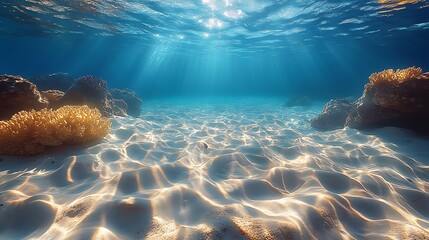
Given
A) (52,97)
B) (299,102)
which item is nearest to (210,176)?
(52,97)

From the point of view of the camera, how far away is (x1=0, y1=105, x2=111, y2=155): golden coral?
455 centimetres

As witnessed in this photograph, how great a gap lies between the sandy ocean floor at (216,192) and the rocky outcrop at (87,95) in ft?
12.2

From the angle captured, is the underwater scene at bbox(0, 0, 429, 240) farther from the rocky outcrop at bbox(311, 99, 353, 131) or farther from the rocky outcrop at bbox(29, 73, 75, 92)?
the rocky outcrop at bbox(29, 73, 75, 92)

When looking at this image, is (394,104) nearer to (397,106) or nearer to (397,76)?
(397,106)

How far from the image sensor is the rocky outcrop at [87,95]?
8539mm

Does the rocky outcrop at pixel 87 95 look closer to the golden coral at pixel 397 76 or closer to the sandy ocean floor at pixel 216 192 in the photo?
the sandy ocean floor at pixel 216 192

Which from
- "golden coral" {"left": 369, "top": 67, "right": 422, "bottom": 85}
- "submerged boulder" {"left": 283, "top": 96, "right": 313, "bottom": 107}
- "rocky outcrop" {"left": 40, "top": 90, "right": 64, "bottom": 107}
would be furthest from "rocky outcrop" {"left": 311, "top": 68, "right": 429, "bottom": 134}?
"submerged boulder" {"left": 283, "top": 96, "right": 313, "bottom": 107}

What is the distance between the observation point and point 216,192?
131 inches

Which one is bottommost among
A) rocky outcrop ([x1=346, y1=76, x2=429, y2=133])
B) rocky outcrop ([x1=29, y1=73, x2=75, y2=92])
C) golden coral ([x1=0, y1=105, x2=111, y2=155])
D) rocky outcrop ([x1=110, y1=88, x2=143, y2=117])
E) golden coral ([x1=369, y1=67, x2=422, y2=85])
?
rocky outcrop ([x1=110, y1=88, x2=143, y2=117])

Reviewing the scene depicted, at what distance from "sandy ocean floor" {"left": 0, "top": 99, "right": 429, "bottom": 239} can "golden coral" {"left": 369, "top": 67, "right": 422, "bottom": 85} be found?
2112 millimetres

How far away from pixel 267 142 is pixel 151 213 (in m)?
4.77

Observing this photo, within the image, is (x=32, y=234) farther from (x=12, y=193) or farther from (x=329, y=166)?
(x=329, y=166)

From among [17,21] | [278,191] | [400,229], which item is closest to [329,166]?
[278,191]

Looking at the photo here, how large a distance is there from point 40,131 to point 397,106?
9.30 meters
